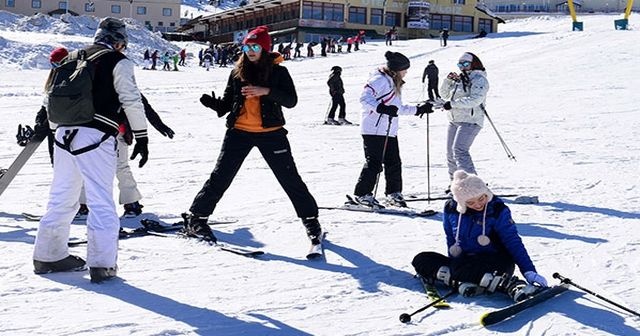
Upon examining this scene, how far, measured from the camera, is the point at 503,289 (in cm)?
438

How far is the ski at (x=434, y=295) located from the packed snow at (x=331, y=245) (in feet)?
0.18

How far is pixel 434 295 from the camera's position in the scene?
4387mm

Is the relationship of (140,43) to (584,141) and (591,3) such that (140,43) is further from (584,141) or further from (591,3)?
(591,3)

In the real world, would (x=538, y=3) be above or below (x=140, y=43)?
above

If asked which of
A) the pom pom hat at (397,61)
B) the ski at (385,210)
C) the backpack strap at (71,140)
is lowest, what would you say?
the ski at (385,210)

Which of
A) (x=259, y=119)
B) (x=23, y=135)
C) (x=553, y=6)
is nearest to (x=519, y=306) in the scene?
(x=259, y=119)

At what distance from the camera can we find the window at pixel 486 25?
194ft

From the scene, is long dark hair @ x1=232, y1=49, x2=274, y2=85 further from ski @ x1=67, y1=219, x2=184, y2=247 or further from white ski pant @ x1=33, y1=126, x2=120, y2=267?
ski @ x1=67, y1=219, x2=184, y2=247

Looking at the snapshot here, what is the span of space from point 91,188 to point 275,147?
1.41 meters

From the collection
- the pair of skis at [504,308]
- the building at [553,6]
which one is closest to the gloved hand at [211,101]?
the pair of skis at [504,308]

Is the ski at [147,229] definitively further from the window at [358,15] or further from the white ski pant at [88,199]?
the window at [358,15]

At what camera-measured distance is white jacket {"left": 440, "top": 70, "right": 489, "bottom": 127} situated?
7418 millimetres

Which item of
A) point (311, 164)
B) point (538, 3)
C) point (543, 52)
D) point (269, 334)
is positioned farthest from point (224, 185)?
point (538, 3)

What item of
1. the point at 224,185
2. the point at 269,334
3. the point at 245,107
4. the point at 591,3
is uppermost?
the point at 591,3
